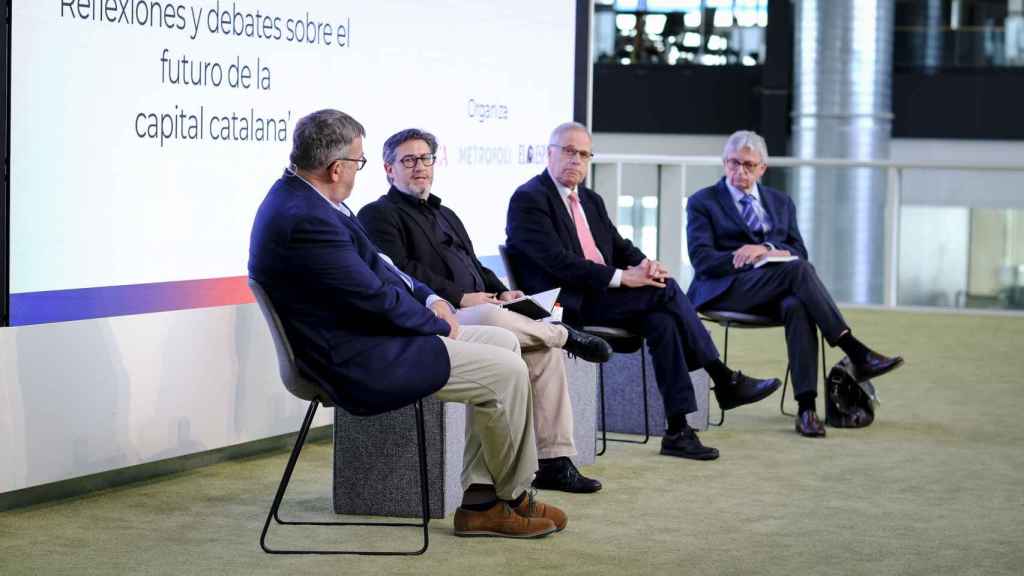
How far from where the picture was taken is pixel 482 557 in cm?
378

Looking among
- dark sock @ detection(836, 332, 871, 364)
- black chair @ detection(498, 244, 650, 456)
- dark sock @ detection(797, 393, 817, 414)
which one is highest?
black chair @ detection(498, 244, 650, 456)

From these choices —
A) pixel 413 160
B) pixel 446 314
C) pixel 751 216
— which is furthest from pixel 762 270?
pixel 446 314

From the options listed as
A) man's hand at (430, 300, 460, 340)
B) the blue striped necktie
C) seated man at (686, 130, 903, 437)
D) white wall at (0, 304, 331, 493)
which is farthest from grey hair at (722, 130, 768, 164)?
man's hand at (430, 300, 460, 340)

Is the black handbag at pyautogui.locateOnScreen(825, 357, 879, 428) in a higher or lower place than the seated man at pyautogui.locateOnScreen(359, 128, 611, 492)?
lower

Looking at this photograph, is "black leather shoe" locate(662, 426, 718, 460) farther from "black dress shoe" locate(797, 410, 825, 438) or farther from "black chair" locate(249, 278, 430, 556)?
"black chair" locate(249, 278, 430, 556)

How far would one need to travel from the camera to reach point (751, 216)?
19.8 feet

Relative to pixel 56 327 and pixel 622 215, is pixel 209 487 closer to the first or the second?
pixel 56 327

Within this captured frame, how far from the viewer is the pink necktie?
214 inches

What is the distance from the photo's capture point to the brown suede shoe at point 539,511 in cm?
402

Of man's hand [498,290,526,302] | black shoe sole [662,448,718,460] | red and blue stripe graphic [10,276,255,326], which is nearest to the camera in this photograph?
red and blue stripe graphic [10,276,255,326]

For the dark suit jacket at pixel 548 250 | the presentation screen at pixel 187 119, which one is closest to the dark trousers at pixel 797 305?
the dark suit jacket at pixel 548 250

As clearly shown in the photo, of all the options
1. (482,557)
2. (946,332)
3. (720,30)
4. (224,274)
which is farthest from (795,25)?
(482,557)

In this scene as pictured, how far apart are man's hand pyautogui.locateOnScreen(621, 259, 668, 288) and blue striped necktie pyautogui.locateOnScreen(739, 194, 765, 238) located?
2.86ft

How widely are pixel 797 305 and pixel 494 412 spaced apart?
2.26 metres
